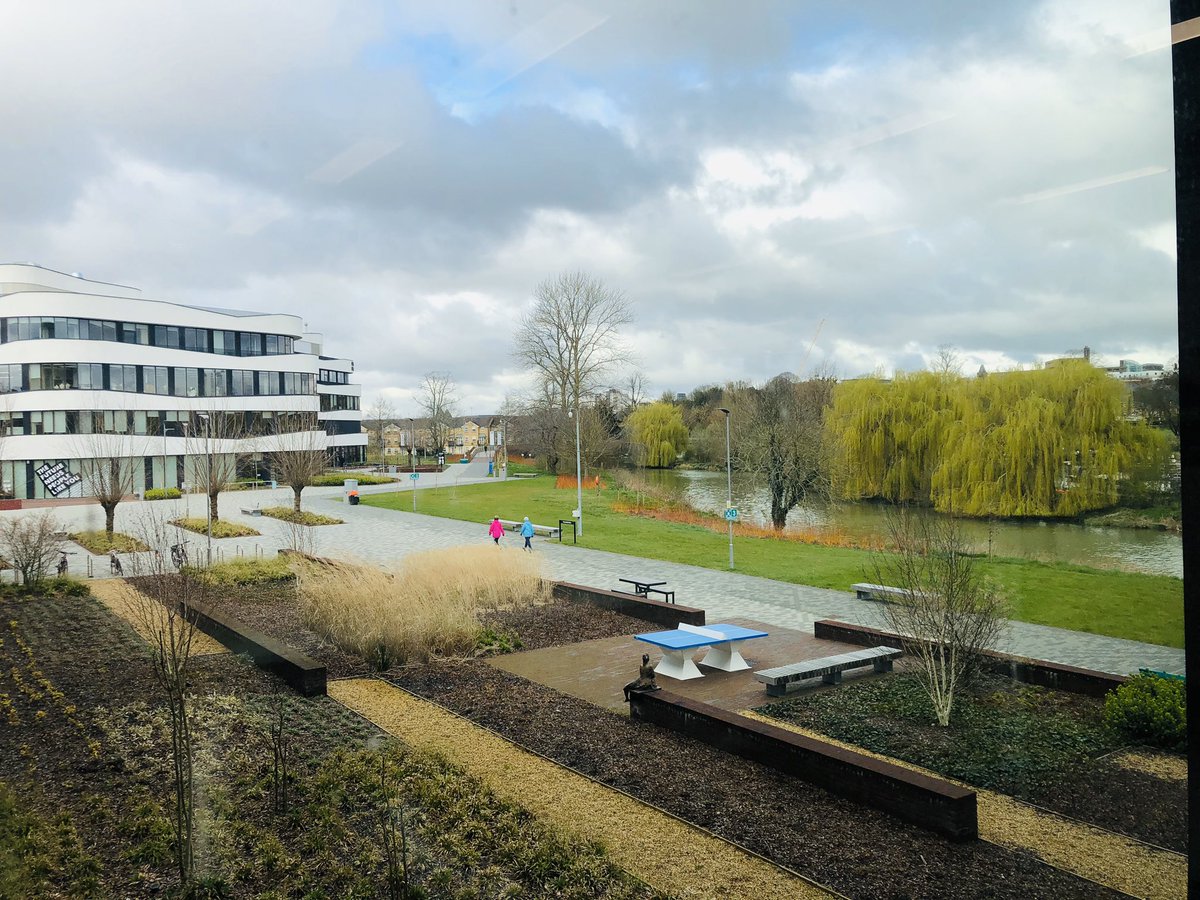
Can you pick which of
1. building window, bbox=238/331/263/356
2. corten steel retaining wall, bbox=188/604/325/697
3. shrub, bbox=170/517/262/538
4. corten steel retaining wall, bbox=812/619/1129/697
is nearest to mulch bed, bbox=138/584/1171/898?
corten steel retaining wall, bbox=188/604/325/697

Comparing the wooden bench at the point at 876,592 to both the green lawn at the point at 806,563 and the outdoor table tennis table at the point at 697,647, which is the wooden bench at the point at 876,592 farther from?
the outdoor table tennis table at the point at 697,647

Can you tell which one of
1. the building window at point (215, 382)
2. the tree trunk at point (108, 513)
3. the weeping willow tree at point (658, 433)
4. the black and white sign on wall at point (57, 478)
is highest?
the building window at point (215, 382)

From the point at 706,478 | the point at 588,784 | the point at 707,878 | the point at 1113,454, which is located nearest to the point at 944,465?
the point at 1113,454

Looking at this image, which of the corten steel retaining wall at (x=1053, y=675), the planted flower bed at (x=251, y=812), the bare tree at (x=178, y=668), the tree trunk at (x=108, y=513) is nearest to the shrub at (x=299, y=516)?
the tree trunk at (x=108, y=513)

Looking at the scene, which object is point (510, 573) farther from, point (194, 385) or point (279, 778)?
point (194, 385)

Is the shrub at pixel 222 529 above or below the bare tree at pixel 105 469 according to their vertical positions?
below

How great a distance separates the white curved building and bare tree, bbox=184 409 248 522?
0.16m

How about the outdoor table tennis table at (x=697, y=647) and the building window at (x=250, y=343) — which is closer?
the outdoor table tennis table at (x=697, y=647)

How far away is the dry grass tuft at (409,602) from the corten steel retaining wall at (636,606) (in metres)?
0.48

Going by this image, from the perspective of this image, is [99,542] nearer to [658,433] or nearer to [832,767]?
[832,767]

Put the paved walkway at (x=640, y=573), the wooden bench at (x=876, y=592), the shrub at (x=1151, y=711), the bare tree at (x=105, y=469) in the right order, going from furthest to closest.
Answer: the bare tree at (x=105, y=469)
the paved walkway at (x=640, y=573)
the wooden bench at (x=876, y=592)
the shrub at (x=1151, y=711)

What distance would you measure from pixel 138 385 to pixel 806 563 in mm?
33453

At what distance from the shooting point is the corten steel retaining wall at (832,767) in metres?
4.68

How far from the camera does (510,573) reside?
13.0 metres
